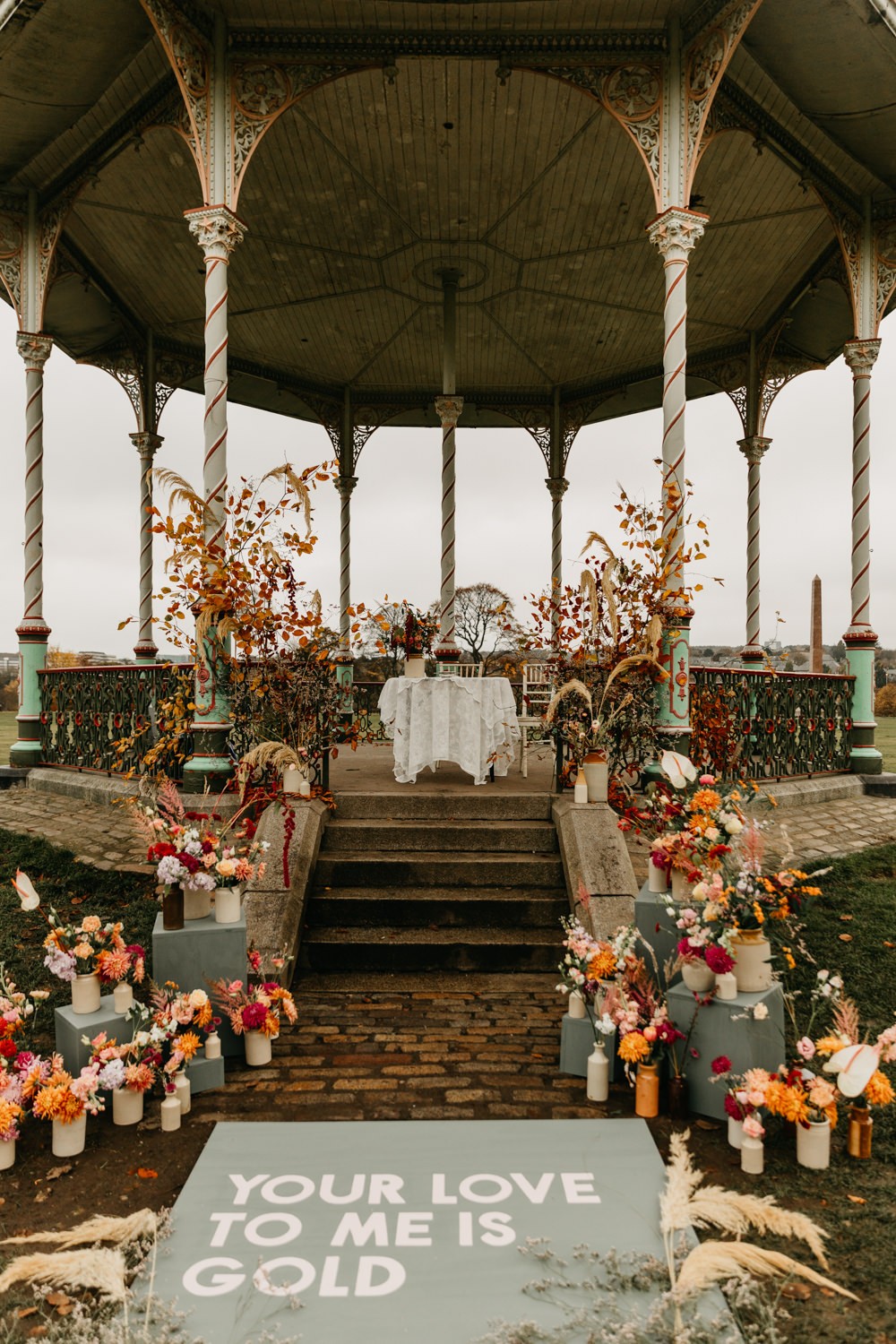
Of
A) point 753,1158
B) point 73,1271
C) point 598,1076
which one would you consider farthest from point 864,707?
point 73,1271

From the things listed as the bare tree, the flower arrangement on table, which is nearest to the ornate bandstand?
the flower arrangement on table

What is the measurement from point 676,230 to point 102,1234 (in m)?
6.97

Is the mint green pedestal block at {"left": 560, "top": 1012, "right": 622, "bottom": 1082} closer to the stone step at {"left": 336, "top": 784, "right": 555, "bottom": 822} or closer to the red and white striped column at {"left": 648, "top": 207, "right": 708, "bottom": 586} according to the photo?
the stone step at {"left": 336, "top": 784, "right": 555, "bottom": 822}

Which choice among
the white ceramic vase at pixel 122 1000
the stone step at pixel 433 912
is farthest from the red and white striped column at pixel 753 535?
the white ceramic vase at pixel 122 1000

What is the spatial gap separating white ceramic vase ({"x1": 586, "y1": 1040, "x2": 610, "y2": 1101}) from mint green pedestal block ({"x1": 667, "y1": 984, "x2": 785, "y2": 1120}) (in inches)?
12.8

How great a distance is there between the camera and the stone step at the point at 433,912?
5238mm

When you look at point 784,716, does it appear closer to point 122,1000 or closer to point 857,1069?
point 857,1069

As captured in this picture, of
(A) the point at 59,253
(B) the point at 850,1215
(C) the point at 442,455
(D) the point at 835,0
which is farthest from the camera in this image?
(C) the point at 442,455

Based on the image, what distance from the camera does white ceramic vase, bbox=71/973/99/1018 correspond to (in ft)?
11.9

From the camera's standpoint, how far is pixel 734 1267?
7.50ft

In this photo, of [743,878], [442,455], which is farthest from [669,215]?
[743,878]

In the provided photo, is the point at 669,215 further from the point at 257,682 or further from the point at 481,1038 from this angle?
the point at 481,1038

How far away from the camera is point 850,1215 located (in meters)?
2.77

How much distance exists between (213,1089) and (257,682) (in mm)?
3075
